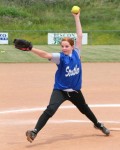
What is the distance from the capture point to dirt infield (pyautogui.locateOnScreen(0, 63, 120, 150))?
294 inches

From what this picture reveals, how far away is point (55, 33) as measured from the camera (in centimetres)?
4025

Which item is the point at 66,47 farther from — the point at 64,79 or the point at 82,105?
the point at 82,105

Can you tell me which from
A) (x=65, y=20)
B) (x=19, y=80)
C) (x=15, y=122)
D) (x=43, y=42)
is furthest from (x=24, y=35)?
(x=15, y=122)

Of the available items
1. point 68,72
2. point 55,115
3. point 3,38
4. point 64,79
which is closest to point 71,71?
point 68,72

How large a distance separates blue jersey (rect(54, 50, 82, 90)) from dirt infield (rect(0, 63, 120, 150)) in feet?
2.81

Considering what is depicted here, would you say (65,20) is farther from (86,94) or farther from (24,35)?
(86,94)

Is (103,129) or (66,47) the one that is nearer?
(66,47)

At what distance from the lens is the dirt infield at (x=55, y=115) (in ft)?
24.5

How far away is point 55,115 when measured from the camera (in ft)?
32.1

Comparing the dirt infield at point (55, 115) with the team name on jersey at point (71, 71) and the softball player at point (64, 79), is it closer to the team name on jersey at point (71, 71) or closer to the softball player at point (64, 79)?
the softball player at point (64, 79)

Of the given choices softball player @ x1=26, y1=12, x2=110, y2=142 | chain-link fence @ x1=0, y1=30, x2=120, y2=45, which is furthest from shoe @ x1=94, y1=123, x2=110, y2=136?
chain-link fence @ x1=0, y1=30, x2=120, y2=45

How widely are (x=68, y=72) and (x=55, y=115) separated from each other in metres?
2.56

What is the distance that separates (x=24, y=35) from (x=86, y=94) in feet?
103

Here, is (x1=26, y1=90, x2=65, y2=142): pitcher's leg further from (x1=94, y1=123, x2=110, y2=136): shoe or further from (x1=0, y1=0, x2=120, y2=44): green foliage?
(x1=0, y1=0, x2=120, y2=44): green foliage
